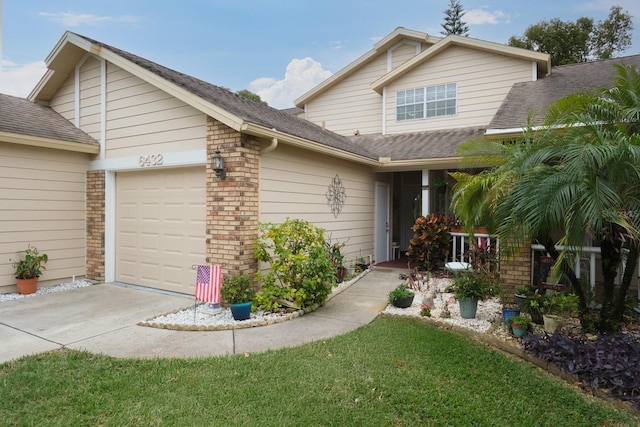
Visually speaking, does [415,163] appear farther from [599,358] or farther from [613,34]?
[613,34]

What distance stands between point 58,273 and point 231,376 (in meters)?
6.14

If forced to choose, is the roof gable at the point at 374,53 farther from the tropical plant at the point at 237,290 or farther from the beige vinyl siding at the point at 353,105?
the tropical plant at the point at 237,290

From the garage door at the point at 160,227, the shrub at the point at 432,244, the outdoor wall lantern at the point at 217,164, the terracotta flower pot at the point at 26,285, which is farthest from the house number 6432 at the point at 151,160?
the shrub at the point at 432,244

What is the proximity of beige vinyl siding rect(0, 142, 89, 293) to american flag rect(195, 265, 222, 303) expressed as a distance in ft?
13.4

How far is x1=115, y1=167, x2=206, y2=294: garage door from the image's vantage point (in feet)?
22.8

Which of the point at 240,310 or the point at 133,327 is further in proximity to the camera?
the point at 240,310

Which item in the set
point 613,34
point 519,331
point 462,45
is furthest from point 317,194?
point 613,34

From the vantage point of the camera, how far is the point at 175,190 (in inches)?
284

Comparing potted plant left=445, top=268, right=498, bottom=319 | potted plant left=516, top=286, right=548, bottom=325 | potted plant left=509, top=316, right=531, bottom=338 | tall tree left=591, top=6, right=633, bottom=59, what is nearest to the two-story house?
potted plant left=445, top=268, right=498, bottom=319

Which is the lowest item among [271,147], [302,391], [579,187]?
[302,391]

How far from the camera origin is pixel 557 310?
5195 millimetres

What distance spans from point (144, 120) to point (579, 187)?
703 cm

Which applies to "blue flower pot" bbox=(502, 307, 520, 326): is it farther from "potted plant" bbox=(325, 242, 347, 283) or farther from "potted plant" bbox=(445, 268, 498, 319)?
"potted plant" bbox=(325, 242, 347, 283)

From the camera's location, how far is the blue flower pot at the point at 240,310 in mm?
5554
